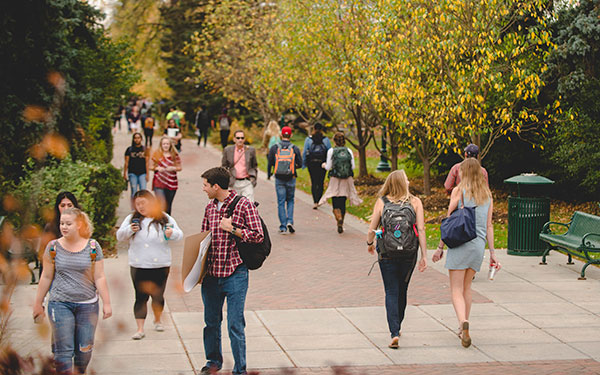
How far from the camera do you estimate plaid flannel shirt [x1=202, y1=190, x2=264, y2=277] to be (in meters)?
6.40

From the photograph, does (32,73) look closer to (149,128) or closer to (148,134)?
(149,128)

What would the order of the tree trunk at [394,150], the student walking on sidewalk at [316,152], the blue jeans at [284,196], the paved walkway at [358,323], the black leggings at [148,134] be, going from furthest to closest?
1. the black leggings at [148,134]
2. the tree trunk at [394,150]
3. the student walking on sidewalk at [316,152]
4. the blue jeans at [284,196]
5. the paved walkway at [358,323]

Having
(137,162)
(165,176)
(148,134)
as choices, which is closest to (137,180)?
(137,162)

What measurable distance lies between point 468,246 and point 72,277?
150 inches

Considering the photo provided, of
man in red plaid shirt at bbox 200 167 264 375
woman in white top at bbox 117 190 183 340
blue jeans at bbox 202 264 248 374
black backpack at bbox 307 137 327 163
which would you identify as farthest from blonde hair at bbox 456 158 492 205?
black backpack at bbox 307 137 327 163

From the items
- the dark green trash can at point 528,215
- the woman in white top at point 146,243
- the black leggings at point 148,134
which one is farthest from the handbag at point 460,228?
the black leggings at point 148,134

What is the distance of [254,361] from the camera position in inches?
283

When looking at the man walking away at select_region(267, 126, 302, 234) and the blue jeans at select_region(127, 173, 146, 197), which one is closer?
the man walking away at select_region(267, 126, 302, 234)

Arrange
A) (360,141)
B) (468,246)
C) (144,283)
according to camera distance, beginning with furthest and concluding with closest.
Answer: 1. (360,141)
2. (468,246)
3. (144,283)

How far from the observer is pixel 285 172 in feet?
46.5

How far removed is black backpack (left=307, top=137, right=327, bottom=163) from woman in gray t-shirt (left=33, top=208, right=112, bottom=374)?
10.3m

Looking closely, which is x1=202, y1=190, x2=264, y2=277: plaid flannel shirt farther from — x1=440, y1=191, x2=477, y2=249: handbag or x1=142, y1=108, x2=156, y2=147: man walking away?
x1=142, y1=108, x2=156, y2=147: man walking away

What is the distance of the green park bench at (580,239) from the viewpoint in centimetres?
1084

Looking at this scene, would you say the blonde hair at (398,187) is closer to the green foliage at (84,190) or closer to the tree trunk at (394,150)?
the green foliage at (84,190)
